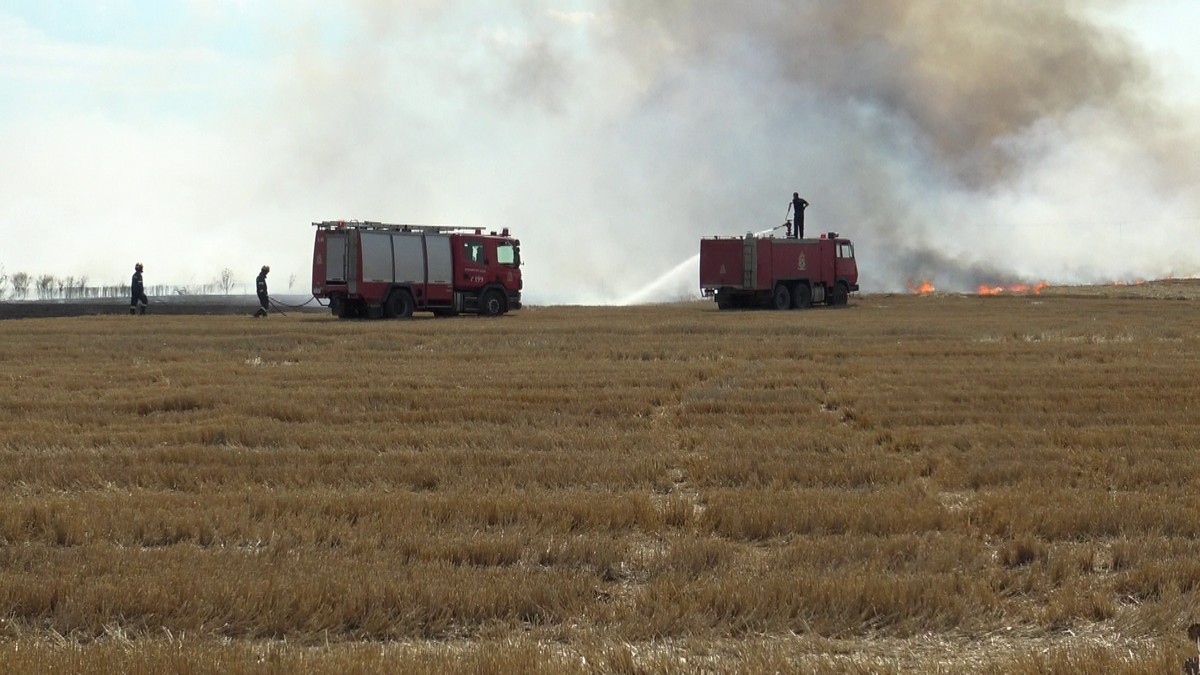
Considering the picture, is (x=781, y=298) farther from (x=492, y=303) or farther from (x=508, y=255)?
(x=492, y=303)

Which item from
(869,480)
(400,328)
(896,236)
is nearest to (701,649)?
(869,480)

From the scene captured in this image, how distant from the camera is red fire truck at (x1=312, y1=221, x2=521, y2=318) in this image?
114ft

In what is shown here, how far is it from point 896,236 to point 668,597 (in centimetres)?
6989

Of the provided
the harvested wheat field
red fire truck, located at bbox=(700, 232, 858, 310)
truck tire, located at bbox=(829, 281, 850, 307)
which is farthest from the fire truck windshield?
the harvested wheat field

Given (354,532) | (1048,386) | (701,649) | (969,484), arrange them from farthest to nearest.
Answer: (1048,386) < (969,484) < (354,532) < (701,649)

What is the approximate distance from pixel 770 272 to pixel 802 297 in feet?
5.77

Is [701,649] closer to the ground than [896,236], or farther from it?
closer to the ground

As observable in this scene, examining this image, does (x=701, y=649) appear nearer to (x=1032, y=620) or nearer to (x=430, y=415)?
(x=1032, y=620)

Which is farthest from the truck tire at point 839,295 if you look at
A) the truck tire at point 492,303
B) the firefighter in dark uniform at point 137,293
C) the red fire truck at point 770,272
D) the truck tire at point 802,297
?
the firefighter in dark uniform at point 137,293

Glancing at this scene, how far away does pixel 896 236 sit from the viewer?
7419 cm

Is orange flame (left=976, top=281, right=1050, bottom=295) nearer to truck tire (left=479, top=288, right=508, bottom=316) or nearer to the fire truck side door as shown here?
truck tire (left=479, top=288, right=508, bottom=316)

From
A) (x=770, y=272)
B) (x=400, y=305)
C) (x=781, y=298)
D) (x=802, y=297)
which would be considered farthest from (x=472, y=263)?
(x=802, y=297)

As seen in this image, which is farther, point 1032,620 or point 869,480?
point 869,480

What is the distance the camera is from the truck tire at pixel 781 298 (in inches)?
1608
